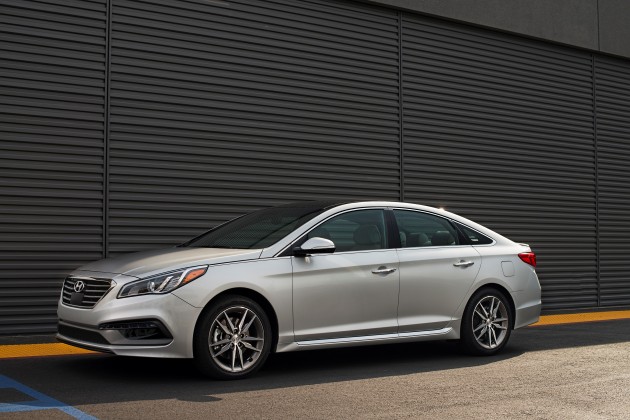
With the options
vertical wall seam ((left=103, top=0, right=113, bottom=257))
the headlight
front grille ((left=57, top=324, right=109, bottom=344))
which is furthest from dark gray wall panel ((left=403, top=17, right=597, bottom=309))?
front grille ((left=57, top=324, right=109, bottom=344))

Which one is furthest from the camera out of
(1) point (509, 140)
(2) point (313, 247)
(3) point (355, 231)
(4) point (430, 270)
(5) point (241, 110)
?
(1) point (509, 140)

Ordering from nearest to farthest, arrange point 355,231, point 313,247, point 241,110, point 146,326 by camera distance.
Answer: point 146,326, point 313,247, point 355,231, point 241,110

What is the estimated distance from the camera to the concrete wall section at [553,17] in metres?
13.9

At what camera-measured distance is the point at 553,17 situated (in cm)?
Result: 1559

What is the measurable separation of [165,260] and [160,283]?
347 millimetres

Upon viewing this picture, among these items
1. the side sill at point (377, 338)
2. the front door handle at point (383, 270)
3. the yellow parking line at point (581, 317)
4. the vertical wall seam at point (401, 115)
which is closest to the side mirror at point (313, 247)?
the front door handle at point (383, 270)

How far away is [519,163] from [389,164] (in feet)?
10.3

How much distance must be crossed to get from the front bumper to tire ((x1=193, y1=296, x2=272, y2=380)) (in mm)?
110

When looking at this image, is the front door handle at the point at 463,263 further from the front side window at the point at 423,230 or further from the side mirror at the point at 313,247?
the side mirror at the point at 313,247

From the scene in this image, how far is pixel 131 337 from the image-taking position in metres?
6.86

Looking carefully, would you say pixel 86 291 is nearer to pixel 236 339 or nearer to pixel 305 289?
pixel 236 339

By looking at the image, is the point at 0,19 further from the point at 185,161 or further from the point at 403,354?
the point at 403,354

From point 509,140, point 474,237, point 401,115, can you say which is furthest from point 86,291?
point 509,140

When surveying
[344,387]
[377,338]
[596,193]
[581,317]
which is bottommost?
[581,317]
